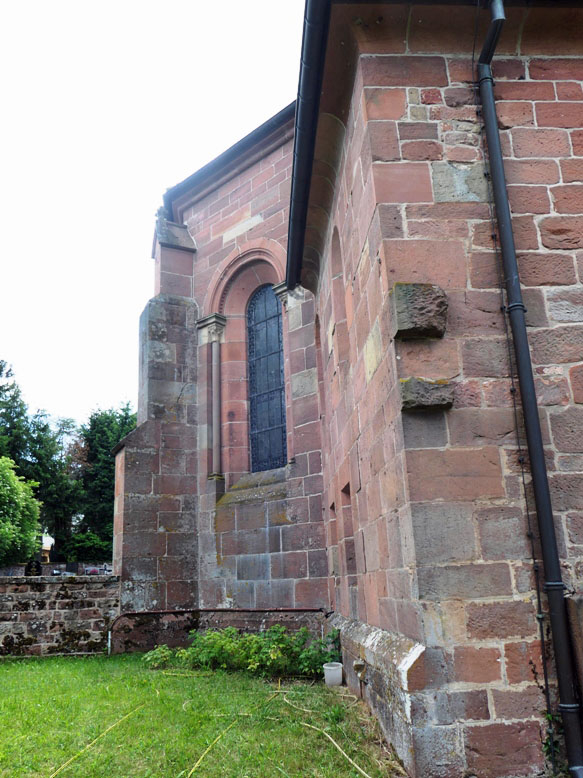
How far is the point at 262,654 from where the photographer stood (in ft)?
22.9

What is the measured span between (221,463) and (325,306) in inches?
158

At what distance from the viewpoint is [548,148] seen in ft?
14.3

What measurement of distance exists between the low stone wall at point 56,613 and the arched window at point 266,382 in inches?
120

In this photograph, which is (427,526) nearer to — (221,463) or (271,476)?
(271,476)

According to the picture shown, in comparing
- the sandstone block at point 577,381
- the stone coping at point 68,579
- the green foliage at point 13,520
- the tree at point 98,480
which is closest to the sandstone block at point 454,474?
the sandstone block at point 577,381

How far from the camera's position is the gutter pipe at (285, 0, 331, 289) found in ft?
14.4

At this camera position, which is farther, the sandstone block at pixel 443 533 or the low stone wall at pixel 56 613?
the low stone wall at pixel 56 613

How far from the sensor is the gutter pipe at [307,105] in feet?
14.4

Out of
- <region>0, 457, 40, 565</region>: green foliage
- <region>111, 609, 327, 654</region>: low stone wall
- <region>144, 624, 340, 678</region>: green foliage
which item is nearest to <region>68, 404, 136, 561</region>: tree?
<region>0, 457, 40, 565</region>: green foliage

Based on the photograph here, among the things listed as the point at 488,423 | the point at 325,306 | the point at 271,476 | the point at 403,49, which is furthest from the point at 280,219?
the point at 488,423

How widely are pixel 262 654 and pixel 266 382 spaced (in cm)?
490

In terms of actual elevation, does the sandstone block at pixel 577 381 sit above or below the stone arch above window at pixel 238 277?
below

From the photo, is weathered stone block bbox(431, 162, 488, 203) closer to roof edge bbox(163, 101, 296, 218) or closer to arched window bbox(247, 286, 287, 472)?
arched window bbox(247, 286, 287, 472)

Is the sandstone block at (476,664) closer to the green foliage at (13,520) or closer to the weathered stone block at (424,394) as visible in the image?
the weathered stone block at (424,394)
